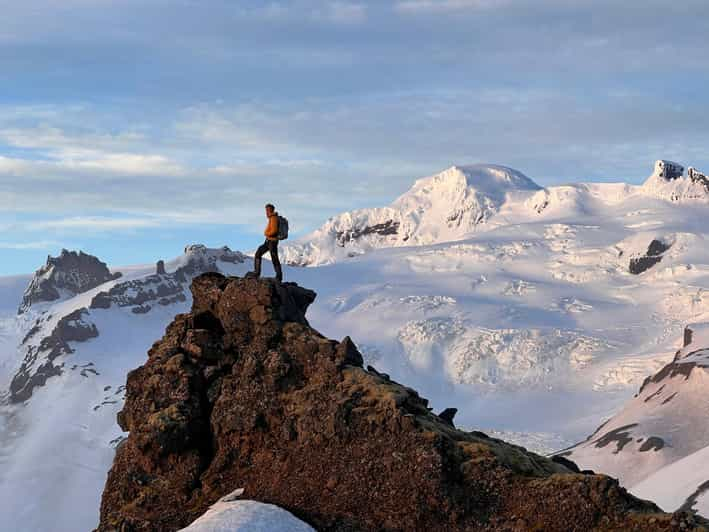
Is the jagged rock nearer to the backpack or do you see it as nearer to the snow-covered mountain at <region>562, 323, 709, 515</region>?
the backpack

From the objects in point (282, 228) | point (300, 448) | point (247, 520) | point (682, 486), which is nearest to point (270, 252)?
point (282, 228)

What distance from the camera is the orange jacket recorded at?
152 ft

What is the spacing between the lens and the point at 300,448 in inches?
1607

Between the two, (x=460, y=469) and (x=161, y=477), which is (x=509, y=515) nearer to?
(x=460, y=469)

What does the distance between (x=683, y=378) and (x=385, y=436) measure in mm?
144631

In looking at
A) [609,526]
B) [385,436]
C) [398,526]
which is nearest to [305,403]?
[385,436]

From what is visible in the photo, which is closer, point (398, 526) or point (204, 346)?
point (398, 526)

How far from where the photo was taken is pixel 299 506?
39.1 metres

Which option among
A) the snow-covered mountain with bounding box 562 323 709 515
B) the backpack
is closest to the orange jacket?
the backpack

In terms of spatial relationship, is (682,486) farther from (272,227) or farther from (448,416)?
(272,227)

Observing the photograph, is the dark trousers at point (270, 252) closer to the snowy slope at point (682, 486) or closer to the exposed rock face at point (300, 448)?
the exposed rock face at point (300, 448)

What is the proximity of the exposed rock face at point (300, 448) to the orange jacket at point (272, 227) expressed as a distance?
7.43ft

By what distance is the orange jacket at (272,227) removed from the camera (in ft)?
152

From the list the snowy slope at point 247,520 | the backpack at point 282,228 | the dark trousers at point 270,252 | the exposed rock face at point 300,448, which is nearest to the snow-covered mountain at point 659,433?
the dark trousers at point 270,252
